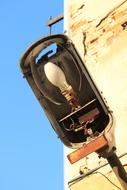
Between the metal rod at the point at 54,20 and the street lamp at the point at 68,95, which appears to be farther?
the metal rod at the point at 54,20

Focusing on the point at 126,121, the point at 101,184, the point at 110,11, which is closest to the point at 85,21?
the point at 110,11

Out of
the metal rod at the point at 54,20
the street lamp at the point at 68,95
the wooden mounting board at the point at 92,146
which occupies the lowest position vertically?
the wooden mounting board at the point at 92,146

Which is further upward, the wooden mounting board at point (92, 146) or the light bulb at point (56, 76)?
the light bulb at point (56, 76)

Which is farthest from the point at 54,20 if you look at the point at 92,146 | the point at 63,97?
the point at 92,146

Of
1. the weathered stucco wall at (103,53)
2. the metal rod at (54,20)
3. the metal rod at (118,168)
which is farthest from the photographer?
the metal rod at (54,20)

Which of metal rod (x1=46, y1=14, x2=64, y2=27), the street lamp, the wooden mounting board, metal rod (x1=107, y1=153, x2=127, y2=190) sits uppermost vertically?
metal rod (x1=46, y1=14, x2=64, y2=27)

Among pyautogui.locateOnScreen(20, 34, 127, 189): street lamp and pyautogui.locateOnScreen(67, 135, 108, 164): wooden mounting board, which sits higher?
pyautogui.locateOnScreen(20, 34, 127, 189): street lamp

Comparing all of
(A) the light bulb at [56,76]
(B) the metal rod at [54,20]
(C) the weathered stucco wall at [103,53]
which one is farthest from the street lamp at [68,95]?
(B) the metal rod at [54,20]

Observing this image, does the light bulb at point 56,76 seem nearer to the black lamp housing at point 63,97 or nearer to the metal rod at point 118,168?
the black lamp housing at point 63,97

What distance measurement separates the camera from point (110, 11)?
14.5 ft

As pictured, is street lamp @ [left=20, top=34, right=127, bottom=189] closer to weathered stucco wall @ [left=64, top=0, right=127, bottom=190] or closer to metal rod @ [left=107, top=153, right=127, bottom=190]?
metal rod @ [left=107, top=153, right=127, bottom=190]

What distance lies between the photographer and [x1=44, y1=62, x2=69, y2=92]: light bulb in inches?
98.7

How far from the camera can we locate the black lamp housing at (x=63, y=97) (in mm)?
2559

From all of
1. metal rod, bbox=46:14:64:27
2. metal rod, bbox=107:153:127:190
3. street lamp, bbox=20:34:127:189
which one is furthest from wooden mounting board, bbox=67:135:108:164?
metal rod, bbox=46:14:64:27
